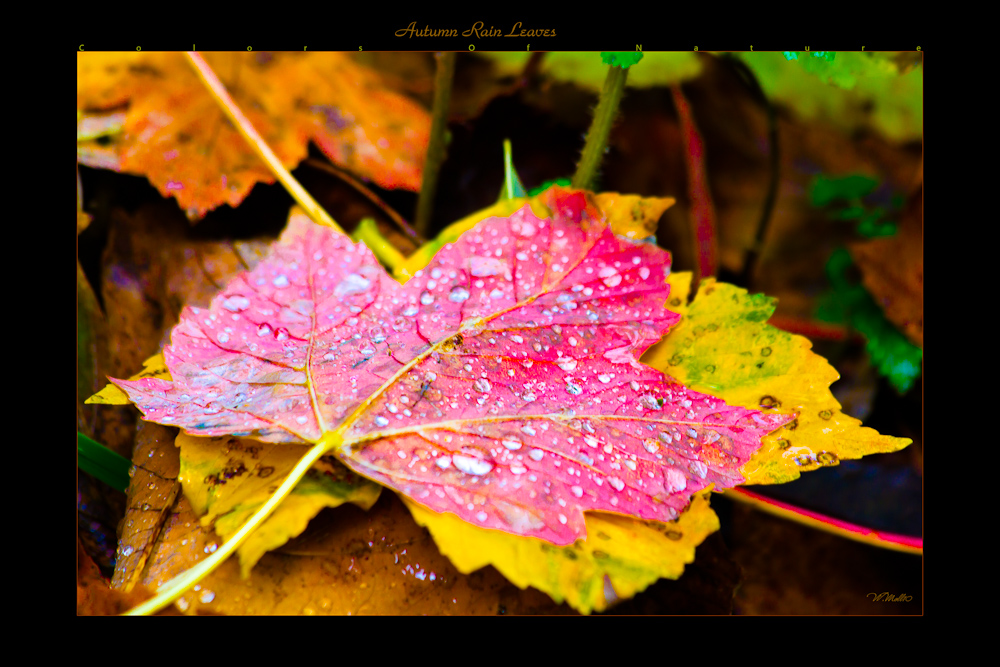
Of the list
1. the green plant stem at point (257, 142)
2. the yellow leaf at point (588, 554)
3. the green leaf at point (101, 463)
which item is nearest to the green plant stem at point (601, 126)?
the green plant stem at point (257, 142)

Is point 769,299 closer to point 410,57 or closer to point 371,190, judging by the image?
point 371,190

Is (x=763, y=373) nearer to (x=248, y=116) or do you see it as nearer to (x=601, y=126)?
(x=601, y=126)

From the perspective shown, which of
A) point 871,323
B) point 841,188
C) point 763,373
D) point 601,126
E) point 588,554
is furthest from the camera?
point 841,188

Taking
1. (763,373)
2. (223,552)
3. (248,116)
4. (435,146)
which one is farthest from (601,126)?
(223,552)

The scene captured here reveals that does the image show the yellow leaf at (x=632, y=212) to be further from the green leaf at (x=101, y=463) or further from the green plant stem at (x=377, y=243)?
the green leaf at (x=101, y=463)

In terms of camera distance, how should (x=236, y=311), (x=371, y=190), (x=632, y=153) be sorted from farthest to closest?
(x=632, y=153) < (x=371, y=190) < (x=236, y=311)

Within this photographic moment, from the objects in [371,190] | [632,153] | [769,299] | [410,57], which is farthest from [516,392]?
[410,57]

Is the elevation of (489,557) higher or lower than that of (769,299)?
lower
